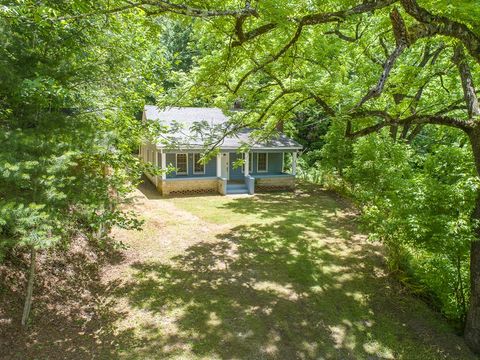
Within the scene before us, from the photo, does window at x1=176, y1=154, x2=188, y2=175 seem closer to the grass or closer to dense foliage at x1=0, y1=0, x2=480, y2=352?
the grass

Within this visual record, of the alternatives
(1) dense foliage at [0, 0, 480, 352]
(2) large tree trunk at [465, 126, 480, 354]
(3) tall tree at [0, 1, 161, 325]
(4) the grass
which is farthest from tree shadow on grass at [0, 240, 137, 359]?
(2) large tree trunk at [465, 126, 480, 354]

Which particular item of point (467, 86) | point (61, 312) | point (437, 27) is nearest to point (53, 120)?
point (61, 312)

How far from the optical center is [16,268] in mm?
6758

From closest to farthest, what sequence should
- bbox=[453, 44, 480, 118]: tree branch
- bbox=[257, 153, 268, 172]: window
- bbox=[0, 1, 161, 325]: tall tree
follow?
1. bbox=[0, 1, 161, 325]: tall tree
2. bbox=[453, 44, 480, 118]: tree branch
3. bbox=[257, 153, 268, 172]: window

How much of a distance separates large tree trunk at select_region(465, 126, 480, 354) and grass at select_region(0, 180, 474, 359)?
277 mm

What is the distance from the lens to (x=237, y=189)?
61.7 feet

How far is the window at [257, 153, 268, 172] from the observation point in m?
20.3

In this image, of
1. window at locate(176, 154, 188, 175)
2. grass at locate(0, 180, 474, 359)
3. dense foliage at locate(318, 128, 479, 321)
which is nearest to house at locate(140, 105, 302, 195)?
window at locate(176, 154, 188, 175)

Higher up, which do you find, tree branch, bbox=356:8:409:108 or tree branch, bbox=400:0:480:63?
tree branch, bbox=400:0:480:63

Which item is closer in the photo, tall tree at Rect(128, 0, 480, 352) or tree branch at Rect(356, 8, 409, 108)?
tree branch at Rect(356, 8, 409, 108)

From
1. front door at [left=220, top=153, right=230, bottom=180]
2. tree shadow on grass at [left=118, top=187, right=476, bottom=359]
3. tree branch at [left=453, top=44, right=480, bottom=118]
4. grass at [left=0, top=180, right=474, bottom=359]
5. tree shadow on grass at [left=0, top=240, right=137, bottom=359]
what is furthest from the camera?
front door at [left=220, top=153, right=230, bottom=180]

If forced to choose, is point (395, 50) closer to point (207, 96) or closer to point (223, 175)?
point (207, 96)

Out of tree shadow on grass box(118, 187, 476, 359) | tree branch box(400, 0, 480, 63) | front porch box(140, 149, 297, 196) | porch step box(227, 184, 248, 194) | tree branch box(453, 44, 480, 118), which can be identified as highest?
tree branch box(400, 0, 480, 63)

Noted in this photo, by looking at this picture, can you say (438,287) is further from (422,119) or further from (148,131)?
(148,131)
